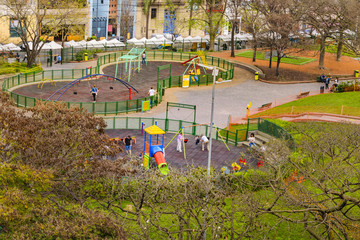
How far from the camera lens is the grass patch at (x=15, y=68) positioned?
52906mm

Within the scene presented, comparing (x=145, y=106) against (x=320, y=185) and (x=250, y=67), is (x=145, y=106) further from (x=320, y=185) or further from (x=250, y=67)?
(x=320, y=185)

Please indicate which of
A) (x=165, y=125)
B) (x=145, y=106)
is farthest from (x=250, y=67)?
(x=165, y=125)

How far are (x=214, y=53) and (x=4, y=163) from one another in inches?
2333

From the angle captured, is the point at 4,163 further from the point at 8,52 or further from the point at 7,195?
the point at 8,52

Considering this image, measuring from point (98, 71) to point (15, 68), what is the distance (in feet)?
29.4

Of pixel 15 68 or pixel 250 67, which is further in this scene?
pixel 250 67

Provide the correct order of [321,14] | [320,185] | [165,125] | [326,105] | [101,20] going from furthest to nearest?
[101,20], [321,14], [326,105], [165,125], [320,185]

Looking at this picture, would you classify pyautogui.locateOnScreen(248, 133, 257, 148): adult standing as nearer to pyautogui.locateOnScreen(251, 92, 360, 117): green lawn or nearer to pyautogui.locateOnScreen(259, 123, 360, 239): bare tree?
pyautogui.locateOnScreen(259, 123, 360, 239): bare tree

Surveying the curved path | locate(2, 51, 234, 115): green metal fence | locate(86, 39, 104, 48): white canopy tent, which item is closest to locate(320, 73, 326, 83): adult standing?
the curved path

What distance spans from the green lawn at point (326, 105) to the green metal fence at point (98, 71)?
10.7 meters

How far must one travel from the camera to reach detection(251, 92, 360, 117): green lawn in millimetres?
41016

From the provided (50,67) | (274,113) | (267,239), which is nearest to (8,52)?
(50,67)

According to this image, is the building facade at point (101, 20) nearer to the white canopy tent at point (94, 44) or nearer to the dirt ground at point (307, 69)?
the white canopy tent at point (94, 44)

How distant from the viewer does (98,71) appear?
57594mm
